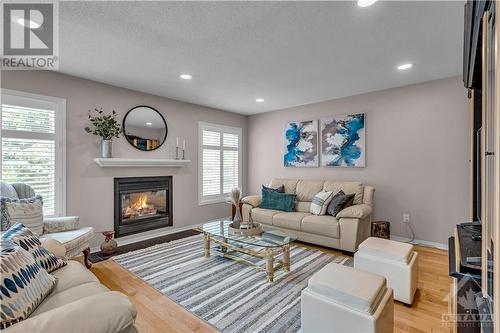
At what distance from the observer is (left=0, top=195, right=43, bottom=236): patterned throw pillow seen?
2.39m

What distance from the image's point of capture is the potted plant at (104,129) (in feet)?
11.6

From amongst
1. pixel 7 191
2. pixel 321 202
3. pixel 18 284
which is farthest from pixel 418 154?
pixel 7 191

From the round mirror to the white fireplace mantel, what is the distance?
0.28 meters

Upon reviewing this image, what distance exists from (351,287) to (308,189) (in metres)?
2.90

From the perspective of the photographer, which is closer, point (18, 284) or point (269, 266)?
point (18, 284)

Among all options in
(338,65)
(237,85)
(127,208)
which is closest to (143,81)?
(237,85)

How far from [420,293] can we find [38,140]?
15.4 feet

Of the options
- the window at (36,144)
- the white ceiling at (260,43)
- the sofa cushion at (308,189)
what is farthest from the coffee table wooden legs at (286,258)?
the window at (36,144)

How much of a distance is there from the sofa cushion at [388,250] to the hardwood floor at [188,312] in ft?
1.35

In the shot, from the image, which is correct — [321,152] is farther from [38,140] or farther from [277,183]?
[38,140]

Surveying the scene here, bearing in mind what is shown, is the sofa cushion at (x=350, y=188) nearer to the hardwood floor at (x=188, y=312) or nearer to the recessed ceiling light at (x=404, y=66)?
the hardwood floor at (x=188, y=312)

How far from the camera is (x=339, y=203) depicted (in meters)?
3.64

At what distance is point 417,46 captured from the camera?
2.51 metres

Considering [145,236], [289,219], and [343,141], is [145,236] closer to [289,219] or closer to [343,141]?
[289,219]
